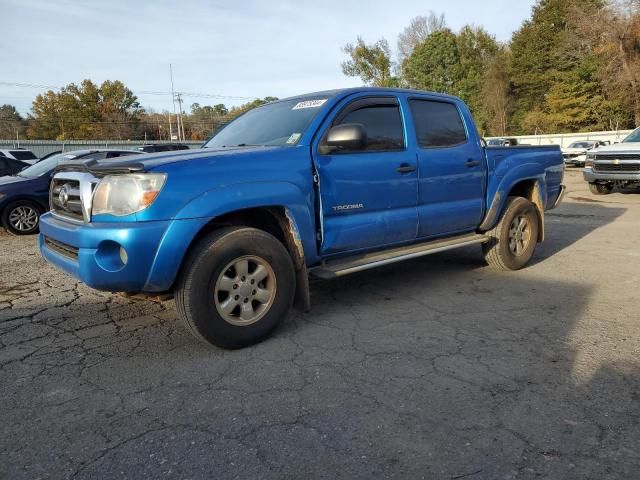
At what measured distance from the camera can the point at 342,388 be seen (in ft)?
9.61

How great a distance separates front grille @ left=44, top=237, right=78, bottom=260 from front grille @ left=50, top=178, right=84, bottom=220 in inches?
8.4

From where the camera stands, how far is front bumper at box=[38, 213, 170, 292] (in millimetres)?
3061

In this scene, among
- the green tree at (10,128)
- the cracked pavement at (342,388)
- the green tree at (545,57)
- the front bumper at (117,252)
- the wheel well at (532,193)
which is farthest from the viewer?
the green tree at (10,128)

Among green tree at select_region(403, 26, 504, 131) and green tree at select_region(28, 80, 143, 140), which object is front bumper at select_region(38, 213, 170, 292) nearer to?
green tree at select_region(403, 26, 504, 131)

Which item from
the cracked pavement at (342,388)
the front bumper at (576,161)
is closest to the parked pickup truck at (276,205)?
the cracked pavement at (342,388)

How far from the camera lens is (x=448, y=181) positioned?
477cm

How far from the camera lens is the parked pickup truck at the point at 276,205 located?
10.3 ft

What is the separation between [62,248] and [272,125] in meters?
1.97

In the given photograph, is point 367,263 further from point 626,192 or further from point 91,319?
point 626,192

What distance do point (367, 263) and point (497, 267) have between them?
2.26 metres

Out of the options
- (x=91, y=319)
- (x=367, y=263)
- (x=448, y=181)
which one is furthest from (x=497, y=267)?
(x=91, y=319)

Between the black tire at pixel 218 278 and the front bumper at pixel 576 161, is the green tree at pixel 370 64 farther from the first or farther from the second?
the black tire at pixel 218 278

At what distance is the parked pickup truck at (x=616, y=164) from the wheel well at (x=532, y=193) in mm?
7478

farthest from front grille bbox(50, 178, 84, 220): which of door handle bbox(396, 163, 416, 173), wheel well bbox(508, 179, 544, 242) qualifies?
wheel well bbox(508, 179, 544, 242)
